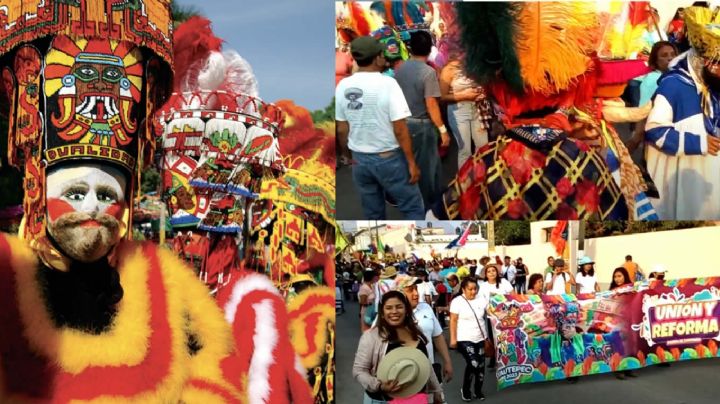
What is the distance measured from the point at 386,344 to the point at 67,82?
247cm

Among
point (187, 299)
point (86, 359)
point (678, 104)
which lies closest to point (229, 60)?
point (187, 299)

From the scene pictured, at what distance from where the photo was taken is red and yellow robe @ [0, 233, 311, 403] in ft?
15.3

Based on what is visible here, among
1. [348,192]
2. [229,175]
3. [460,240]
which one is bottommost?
[460,240]

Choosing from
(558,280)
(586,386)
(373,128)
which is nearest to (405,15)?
(373,128)

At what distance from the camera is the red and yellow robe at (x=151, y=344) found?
15.3 ft

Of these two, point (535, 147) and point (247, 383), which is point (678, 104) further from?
point (247, 383)

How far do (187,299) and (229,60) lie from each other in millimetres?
1563

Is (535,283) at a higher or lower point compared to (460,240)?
lower

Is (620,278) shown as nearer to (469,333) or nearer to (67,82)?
(469,333)

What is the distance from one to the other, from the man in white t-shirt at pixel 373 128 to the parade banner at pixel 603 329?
116 cm

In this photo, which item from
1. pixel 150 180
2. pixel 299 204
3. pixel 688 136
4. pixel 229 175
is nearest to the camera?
pixel 150 180

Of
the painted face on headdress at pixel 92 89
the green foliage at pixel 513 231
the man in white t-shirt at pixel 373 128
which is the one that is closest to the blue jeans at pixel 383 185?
the man in white t-shirt at pixel 373 128

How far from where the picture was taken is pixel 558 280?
563cm

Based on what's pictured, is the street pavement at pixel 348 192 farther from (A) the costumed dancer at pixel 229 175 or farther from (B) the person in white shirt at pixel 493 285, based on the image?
(B) the person in white shirt at pixel 493 285
